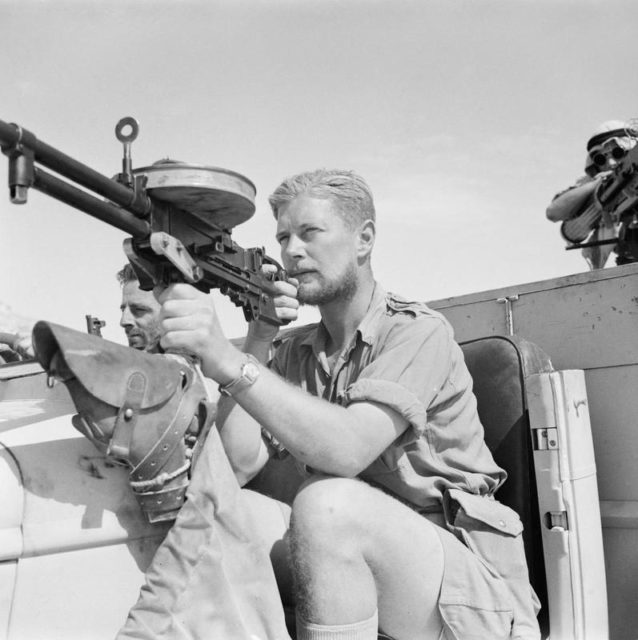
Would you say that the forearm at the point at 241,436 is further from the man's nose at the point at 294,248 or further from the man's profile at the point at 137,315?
the man's profile at the point at 137,315

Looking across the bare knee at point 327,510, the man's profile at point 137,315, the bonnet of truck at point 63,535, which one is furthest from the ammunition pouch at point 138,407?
the man's profile at point 137,315

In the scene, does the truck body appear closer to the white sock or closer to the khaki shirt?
the white sock

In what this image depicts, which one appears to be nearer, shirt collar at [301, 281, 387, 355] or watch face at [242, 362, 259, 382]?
watch face at [242, 362, 259, 382]

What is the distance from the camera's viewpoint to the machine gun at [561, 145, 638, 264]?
3639 mm

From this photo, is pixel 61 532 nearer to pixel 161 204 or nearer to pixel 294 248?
pixel 161 204

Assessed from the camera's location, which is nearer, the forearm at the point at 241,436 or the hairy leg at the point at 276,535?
the hairy leg at the point at 276,535

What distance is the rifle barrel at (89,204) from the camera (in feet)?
4.57

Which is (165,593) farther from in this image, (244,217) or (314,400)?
(244,217)

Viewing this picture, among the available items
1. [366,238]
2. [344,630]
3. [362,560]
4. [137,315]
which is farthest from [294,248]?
[137,315]

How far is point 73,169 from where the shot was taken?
55.7 inches

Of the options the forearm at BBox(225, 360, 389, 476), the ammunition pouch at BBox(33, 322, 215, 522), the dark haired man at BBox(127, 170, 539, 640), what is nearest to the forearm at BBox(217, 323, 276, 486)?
the dark haired man at BBox(127, 170, 539, 640)

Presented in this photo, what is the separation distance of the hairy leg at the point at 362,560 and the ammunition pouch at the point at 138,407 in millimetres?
286

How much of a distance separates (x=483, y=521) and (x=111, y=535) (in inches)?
34.0

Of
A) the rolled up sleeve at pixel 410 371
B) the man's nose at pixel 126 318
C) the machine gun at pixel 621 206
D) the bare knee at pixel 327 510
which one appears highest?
the machine gun at pixel 621 206
